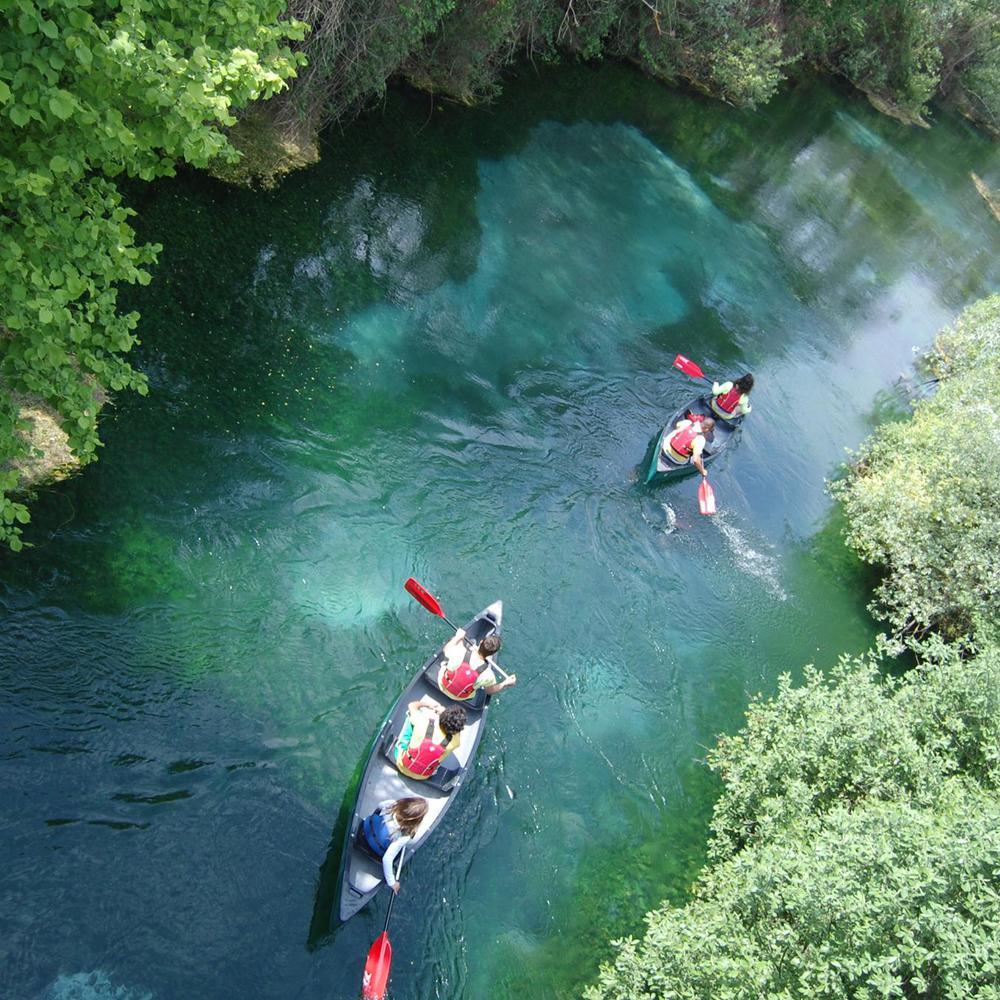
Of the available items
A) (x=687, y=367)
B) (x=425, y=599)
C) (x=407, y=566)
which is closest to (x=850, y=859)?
(x=425, y=599)

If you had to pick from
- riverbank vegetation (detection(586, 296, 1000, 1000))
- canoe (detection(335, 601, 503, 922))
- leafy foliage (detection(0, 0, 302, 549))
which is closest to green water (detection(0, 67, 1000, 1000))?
canoe (detection(335, 601, 503, 922))

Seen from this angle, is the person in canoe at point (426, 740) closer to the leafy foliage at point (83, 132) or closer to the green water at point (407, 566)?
the green water at point (407, 566)

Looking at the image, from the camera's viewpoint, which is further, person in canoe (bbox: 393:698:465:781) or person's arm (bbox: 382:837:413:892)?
person in canoe (bbox: 393:698:465:781)

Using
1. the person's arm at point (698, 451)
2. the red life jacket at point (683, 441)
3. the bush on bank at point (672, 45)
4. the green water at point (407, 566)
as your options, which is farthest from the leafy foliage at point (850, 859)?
the bush on bank at point (672, 45)

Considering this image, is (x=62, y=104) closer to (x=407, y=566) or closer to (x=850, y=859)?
(x=407, y=566)

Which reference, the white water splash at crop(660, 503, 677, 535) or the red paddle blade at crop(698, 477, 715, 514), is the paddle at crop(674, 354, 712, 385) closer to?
the red paddle blade at crop(698, 477, 715, 514)

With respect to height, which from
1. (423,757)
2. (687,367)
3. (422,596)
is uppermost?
(687,367)

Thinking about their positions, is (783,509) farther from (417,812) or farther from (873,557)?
(417,812)
